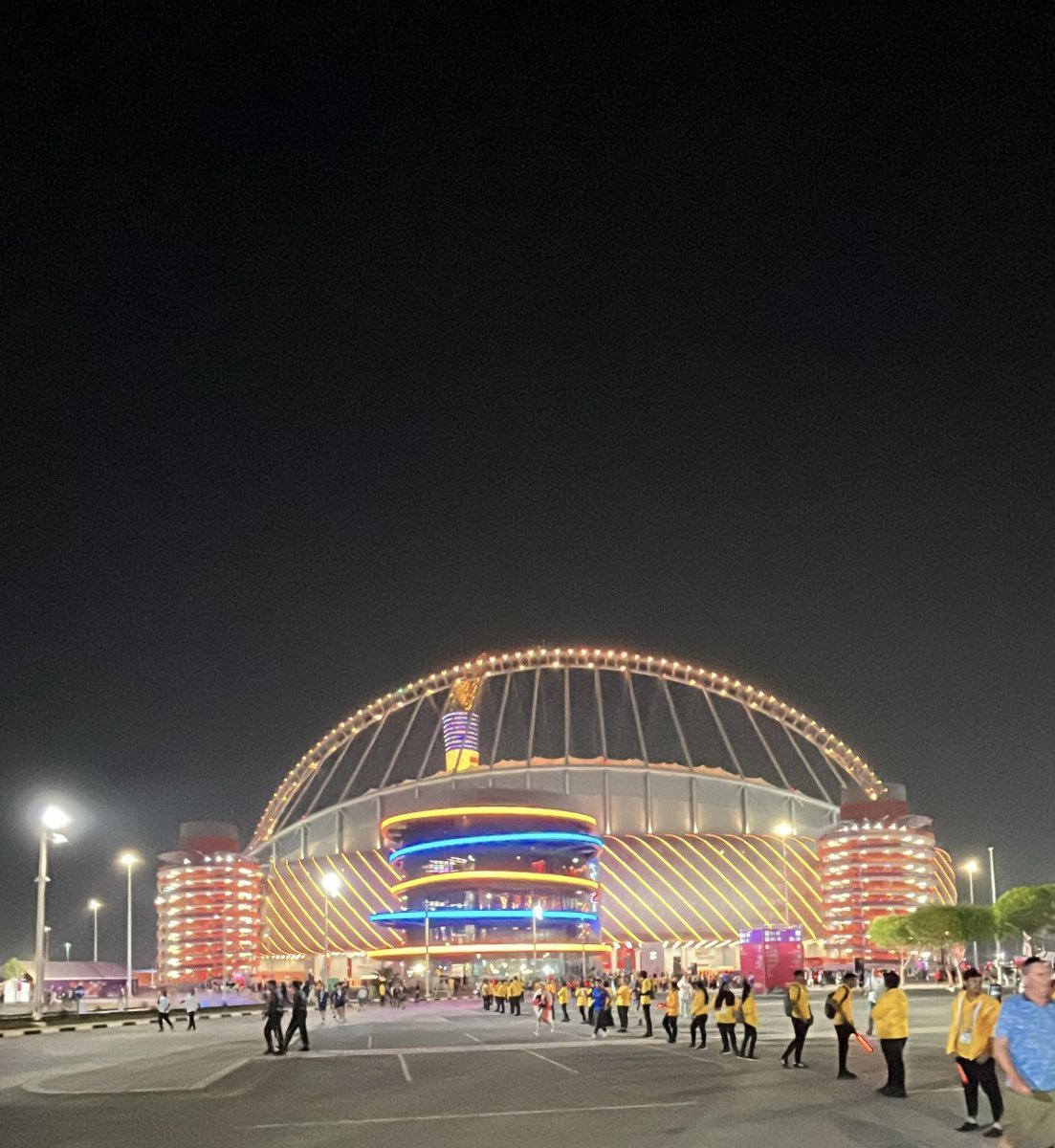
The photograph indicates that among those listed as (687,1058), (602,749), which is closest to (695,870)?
(602,749)

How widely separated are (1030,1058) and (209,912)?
142m

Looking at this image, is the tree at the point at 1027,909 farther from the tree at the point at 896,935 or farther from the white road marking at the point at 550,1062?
the white road marking at the point at 550,1062

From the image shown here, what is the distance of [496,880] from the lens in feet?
362

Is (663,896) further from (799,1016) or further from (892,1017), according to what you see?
(892,1017)

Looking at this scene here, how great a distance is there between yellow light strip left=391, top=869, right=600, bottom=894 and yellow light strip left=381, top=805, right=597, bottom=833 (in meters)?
4.64

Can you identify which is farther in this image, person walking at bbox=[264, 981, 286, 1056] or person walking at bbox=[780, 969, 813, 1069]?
person walking at bbox=[264, 981, 286, 1056]

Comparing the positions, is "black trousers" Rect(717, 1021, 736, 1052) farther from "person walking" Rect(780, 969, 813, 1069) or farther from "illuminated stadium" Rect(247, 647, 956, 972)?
"illuminated stadium" Rect(247, 647, 956, 972)

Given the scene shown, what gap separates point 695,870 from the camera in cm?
12406

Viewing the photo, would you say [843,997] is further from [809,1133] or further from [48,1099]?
[48,1099]

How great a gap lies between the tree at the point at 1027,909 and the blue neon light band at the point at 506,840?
38.8m

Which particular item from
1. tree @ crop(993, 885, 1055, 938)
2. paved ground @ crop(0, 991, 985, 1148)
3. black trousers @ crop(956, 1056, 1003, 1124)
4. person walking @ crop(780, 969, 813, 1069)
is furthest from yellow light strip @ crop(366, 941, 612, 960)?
black trousers @ crop(956, 1056, 1003, 1124)

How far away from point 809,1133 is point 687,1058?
1209 centimetres

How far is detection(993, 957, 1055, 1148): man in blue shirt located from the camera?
8711 mm

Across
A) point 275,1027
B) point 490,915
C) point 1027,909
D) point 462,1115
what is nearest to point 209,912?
point 490,915
